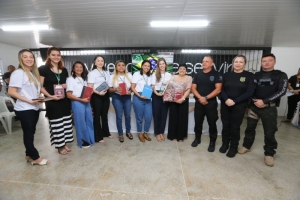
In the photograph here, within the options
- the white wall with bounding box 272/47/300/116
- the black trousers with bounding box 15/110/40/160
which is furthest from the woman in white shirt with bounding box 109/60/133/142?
the white wall with bounding box 272/47/300/116

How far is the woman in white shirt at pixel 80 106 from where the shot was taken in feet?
7.55

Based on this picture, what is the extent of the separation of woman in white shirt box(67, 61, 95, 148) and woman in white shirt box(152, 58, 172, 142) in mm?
1221

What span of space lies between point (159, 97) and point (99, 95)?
1130 millimetres

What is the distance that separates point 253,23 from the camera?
3.31m

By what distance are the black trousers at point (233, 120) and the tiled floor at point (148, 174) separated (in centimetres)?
32

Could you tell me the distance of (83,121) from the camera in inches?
97.5

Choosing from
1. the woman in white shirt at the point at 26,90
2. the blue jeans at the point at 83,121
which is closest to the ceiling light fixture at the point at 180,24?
the blue jeans at the point at 83,121

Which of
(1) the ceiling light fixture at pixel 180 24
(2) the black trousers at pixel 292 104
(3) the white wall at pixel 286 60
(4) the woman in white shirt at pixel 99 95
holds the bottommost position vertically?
(2) the black trousers at pixel 292 104

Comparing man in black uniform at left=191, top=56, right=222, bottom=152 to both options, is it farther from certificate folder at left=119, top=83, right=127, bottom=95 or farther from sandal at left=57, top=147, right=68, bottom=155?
sandal at left=57, top=147, right=68, bottom=155

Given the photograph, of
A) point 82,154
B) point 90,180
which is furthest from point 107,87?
point 90,180

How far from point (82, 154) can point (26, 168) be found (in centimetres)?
73

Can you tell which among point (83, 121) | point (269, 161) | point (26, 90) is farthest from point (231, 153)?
point (26, 90)

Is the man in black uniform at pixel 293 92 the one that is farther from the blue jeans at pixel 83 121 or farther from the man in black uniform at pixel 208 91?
the blue jeans at pixel 83 121

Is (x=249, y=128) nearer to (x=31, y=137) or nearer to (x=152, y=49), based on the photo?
(x=31, y=137)
